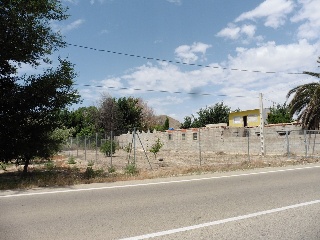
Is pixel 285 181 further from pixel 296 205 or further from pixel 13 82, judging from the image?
pixel 13 82

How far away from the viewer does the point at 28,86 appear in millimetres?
13812

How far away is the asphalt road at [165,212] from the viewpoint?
5.36 metres

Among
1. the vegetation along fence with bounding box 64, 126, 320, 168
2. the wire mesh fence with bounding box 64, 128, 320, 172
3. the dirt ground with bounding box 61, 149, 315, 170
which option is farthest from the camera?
the vegetation along fence with bounding box 64, 126, 320, 168

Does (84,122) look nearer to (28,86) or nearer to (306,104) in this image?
(306,104)

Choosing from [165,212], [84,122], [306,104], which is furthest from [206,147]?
[84,122]

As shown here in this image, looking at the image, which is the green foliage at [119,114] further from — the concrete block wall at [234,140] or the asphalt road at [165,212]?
the asphalt road at [165,212]

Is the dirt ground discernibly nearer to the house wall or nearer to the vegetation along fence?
the vegetation along fence

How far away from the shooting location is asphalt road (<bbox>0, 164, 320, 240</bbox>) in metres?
5.36

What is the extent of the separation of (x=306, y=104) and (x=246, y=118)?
1141 inches

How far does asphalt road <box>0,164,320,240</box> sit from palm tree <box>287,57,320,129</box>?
1843 cm

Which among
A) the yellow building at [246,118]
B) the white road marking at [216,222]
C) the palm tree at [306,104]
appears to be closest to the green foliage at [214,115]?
the yellow building at [246,118]

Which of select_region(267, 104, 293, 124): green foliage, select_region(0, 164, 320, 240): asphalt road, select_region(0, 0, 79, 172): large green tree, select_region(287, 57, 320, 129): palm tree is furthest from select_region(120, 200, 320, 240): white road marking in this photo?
select_region(267, 104, 293, 124): green foliage

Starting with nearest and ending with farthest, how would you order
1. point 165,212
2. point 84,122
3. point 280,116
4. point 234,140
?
point 165,212 → point 234,140 → point 280,116 → point 84,122

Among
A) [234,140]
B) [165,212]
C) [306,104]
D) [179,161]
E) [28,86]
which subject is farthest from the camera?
[234,140]
